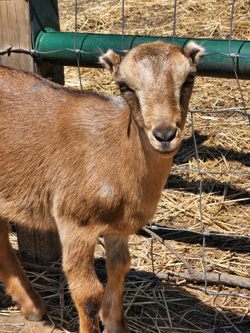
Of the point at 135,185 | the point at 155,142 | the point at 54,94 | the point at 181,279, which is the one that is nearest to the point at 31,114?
the point at 54,94

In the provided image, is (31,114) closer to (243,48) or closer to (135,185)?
(135,185)

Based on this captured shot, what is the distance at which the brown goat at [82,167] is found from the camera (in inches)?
168

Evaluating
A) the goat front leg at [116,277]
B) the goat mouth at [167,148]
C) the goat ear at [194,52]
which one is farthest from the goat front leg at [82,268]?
the goat ear at [194,52]

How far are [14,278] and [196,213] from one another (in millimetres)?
1820

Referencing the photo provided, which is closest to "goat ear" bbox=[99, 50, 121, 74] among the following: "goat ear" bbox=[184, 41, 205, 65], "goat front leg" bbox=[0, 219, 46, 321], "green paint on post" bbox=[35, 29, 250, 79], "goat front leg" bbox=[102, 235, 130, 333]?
"goat ear" bbox=[184, 41, 205, 65]

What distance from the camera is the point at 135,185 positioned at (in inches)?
169

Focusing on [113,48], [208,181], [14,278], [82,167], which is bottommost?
[14,278]

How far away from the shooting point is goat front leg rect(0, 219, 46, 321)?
17.0 ft

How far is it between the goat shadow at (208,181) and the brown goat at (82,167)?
1832 mm

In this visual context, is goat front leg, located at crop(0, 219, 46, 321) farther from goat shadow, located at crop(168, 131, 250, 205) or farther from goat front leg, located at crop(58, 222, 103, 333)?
goat shadow, located at crop(168, 131, 250, 205)

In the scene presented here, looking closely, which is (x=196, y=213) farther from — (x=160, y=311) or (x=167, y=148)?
(x=167, y=148)

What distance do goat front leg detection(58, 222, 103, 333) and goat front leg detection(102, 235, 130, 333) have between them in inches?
14.1

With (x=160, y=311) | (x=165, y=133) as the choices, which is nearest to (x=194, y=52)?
(x=165, y=133)

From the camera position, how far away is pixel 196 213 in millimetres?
6168
